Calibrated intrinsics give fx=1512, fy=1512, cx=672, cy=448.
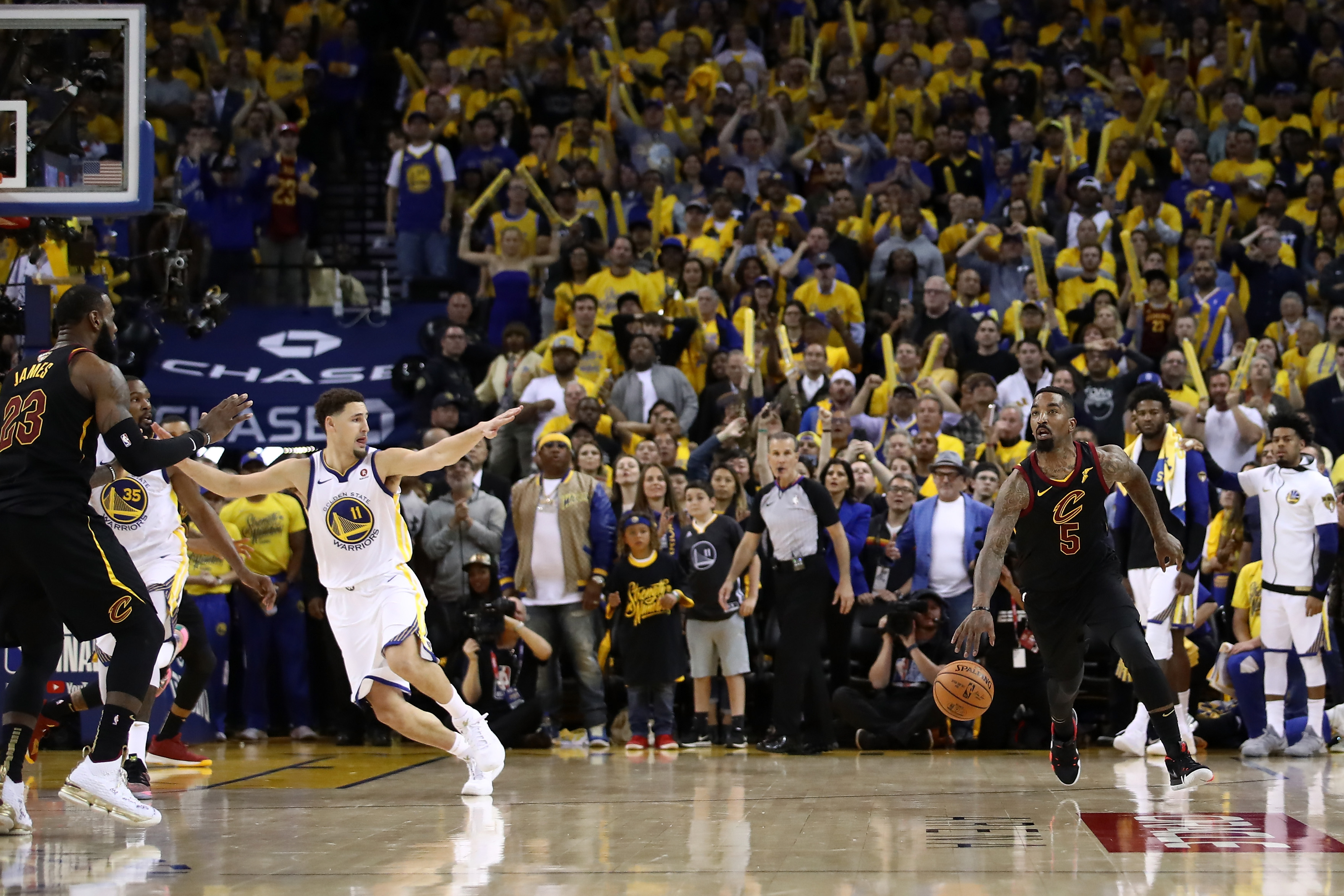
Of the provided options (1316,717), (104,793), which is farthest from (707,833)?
(1316,717)

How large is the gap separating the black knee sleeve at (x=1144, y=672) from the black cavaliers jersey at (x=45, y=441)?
5.40m

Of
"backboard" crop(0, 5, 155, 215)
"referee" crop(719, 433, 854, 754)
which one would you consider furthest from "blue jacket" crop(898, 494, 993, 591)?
"backboard" crop(0, 5, 155, 215)

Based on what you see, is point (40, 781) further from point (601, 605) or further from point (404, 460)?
point (601, 605)

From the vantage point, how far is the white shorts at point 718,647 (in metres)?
12.0

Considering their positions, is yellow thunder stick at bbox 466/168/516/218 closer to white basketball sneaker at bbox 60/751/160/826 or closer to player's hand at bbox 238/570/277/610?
player's hand at bbox 238/570/277/610

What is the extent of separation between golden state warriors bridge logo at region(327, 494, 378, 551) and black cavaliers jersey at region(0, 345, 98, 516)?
4.63 ft

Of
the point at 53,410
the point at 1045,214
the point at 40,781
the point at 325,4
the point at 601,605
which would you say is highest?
the point at 325,4

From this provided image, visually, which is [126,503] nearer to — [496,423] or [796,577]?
[496,423]

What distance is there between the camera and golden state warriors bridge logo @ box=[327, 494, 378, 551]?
8328mm

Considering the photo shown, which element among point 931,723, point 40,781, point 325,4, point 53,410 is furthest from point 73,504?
point 325,4

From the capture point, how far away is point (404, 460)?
823 cm

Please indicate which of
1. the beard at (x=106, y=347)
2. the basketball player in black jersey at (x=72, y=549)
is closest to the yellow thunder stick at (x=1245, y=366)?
the basketball player in black jersey at (x=72, y=549)

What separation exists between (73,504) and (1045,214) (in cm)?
1223

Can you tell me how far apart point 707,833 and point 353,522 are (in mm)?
2685
